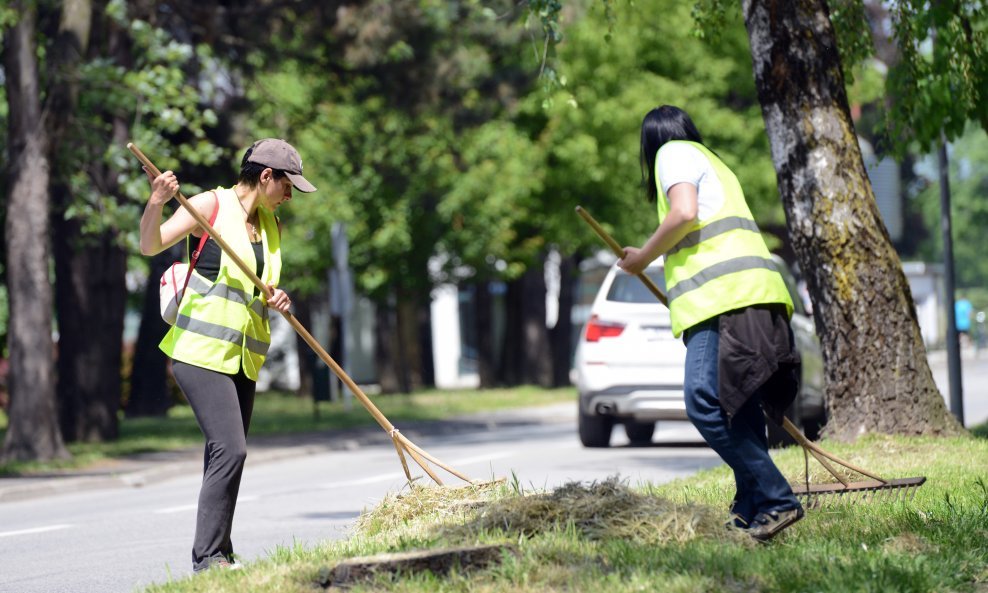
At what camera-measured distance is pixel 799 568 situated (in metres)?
5.26

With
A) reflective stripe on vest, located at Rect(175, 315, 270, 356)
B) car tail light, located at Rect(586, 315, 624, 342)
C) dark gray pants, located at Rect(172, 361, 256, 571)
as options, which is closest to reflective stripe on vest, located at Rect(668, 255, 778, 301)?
reflective stripe on vest, located at Rect(175, 315, 270, 356)

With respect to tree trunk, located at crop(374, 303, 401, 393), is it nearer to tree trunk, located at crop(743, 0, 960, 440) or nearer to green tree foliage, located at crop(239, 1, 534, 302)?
green tree foliage, located at crop(239, 1, 534, 302)

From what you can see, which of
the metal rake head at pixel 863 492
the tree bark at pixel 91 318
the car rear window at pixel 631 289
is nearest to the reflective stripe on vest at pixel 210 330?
the metal rake head at pixel 863 492

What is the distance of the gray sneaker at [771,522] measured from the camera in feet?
19.4

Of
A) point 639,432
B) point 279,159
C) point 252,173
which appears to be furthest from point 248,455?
point 279,159

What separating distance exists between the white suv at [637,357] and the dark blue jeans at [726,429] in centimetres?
816

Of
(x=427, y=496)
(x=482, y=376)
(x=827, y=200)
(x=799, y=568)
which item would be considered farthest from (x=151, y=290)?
(x=799, y=568)

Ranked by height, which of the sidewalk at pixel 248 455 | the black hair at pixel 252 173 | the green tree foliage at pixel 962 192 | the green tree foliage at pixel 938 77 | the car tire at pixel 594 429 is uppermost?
the green tree foliage at pixel 962 192

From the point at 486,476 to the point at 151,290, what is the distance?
55.5 ft

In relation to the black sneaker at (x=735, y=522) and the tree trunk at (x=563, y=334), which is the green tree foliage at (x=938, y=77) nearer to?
the black sneaker at (x=735, y=522)

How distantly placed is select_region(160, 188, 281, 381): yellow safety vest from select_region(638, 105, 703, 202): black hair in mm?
1629

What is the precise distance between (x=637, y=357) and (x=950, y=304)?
4.06 meters

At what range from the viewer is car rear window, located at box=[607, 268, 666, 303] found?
14.4 meters

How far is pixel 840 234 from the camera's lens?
33.9 feet
